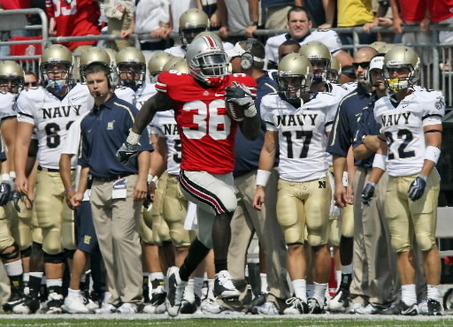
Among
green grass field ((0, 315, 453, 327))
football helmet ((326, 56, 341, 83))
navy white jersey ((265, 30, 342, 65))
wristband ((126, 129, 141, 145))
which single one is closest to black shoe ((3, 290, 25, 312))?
green grass field ((0, 315, 453, 327))

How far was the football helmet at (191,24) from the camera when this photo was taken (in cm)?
1402

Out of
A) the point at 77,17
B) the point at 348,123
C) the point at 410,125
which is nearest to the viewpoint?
the point at 410,125

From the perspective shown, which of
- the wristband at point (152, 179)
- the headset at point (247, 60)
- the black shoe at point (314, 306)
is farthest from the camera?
the wristband at point (152, 179)

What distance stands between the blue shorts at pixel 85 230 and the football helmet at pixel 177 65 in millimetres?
1385

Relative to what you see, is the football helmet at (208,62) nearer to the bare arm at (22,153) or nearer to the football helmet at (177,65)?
the football helmet at (177,65)

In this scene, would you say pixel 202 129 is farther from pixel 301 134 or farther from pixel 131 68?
pixel 131 68

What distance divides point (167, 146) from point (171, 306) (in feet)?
7.81

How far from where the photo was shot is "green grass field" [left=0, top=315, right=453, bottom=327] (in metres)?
10.2

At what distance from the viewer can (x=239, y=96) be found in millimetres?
10469

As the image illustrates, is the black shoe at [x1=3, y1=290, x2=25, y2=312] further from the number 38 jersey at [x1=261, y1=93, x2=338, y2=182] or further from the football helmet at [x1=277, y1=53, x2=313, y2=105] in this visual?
the football helmet at [x1=277, y1=53, x2=313, y2=105]

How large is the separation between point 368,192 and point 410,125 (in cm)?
64

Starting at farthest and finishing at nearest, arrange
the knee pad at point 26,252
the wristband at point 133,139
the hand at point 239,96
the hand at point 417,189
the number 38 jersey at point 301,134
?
the knee pad at point 26,252
the number 38 jersey at point 301,134
the hand at point 417,189
the wristband at point 133,139
the hand at point 239,96

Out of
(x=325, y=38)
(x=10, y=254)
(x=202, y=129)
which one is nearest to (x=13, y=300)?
(x=10, y=254)

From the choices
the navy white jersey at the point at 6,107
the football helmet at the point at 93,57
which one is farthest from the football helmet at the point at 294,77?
the navy white jersey at the point at 6,107
